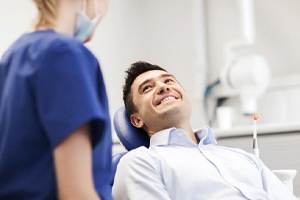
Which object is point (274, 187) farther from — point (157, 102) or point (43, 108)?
point (43, 108)

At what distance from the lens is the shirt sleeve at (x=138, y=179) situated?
148 cm

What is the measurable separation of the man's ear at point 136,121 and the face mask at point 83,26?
0.95 meters

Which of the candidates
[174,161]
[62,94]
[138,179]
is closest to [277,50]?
[174,161]

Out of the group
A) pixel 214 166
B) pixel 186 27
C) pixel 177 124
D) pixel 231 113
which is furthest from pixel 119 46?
pixel 214 166

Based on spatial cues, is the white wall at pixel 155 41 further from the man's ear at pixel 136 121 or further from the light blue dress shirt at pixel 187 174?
the light blue dress shirt at pixel 187 174

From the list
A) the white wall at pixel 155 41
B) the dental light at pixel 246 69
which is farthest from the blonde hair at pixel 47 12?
the white wall at pixel 155 41

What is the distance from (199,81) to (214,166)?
151cm

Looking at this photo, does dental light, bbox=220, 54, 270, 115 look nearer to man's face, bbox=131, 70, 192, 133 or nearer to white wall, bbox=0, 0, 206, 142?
white wall, bbox=0, 0, 206, 142

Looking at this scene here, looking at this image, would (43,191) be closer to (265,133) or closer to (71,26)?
(71,26)

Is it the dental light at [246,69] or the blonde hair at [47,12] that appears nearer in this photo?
the blonde hair at [47,12]

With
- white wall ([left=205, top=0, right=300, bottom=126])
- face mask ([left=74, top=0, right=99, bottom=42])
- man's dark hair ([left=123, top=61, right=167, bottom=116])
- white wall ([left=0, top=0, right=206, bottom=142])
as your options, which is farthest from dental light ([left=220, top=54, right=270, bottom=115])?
face mask ([left=74, top=0, right=99, bottom=42])

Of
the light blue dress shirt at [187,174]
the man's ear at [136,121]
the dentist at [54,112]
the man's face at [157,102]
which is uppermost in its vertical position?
the dentist at [54,112]

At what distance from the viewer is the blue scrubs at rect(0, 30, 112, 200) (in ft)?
2.71

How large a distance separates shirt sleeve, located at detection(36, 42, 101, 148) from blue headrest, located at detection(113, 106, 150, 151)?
1.04 metres
